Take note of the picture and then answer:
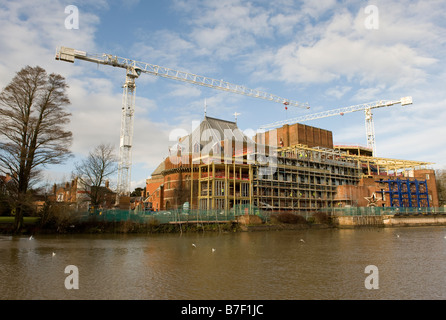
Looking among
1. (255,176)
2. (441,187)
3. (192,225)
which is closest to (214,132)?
(255,176)

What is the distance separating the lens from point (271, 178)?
60.1m

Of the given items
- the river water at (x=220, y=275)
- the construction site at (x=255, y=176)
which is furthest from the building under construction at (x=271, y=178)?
the river water at (x=220, y=275)

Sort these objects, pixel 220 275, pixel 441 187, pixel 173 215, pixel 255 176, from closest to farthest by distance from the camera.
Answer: pixel 220 275
pixel 173 215
pixel 255 176
pixel 441 187

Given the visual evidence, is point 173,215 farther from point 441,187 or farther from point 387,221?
point 441,187

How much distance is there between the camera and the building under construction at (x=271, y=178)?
185 feet

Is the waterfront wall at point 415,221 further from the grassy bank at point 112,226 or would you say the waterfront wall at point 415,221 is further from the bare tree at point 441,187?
the grassy bank at point 112,226

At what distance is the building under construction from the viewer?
56375 mm

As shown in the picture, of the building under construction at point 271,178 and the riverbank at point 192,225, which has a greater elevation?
the building under construction at point 271,178

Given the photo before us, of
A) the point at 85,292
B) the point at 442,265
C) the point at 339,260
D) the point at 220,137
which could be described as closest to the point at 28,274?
the point at 85,292

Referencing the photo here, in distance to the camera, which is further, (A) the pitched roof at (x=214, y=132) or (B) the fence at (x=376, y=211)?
(A) the pitched roof at (x=214, y=132)

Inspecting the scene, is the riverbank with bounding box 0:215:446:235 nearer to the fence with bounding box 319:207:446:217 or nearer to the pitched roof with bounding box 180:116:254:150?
the fence with bounding box 319:207:446:217

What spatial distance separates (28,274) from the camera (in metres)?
14.0

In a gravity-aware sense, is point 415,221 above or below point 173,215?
below
